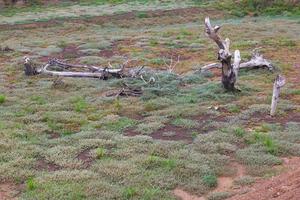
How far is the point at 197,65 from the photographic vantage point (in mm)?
26438

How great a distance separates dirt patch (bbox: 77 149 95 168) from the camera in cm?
1365

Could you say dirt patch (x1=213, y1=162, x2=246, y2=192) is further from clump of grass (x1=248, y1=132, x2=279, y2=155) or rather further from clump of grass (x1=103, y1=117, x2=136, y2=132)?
clump of grass (x1=103, y1=117, x2=136, y2=132)

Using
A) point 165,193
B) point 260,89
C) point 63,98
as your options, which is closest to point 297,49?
point 260,89

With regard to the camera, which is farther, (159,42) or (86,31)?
(86,31)

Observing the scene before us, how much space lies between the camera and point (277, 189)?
1091 cm

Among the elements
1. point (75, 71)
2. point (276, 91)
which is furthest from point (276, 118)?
point (75, 71)

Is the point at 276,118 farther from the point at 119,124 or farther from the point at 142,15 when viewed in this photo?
the point at 142,15

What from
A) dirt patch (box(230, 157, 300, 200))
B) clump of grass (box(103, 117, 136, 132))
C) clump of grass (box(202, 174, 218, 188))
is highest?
dirt patch (box(230, 157, 300, 200))

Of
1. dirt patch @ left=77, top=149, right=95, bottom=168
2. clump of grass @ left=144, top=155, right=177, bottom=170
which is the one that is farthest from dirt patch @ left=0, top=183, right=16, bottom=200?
clump of grass @ left=144, top=155, right=177, bottom=170

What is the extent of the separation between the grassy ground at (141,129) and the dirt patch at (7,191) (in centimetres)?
21

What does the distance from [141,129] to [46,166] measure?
369 centimetres

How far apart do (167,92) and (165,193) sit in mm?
8826

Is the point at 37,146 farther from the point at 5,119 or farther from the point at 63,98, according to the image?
the point at 63,98

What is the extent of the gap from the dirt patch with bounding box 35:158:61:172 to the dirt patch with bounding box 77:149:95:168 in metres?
0.68
